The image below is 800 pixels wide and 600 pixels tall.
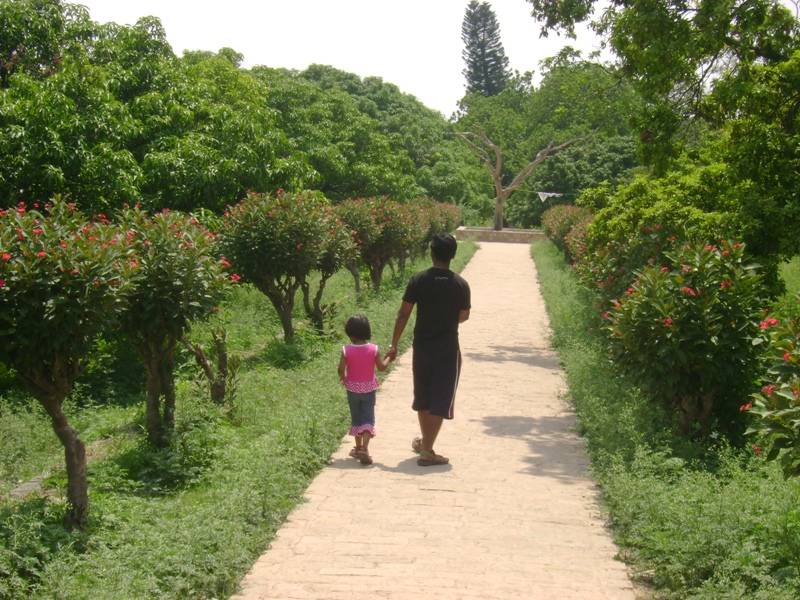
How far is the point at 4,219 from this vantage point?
18.9 feet

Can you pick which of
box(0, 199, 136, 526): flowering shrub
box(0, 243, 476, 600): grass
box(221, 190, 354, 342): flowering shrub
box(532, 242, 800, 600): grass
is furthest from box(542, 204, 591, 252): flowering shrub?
box(0, 199, 136, 526): flowering shrub

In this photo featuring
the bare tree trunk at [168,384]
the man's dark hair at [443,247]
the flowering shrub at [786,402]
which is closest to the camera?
the flowering shrub at [786,402]

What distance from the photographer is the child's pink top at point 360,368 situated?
23.4 feet

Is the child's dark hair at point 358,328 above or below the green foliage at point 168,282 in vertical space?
below

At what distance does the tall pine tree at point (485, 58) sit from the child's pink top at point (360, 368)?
59.4m

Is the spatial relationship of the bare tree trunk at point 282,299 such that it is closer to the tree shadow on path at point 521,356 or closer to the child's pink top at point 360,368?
the tree shadow on path at point 521,356

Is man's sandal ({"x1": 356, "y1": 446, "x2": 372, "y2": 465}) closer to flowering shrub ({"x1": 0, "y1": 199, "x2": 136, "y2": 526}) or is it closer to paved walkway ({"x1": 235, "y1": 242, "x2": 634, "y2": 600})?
paved walkway ({"x1": 235, "y1": 242, "x2": 634, "y2": 600})

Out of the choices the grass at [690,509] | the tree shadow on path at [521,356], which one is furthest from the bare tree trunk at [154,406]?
the tree shadow on path at [521,356]

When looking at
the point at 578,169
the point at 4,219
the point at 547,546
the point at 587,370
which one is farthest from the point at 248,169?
the point at 578,169

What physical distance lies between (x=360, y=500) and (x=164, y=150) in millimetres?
9827

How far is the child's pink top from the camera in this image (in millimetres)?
7125

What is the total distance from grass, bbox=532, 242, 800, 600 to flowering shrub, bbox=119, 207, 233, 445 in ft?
11.4

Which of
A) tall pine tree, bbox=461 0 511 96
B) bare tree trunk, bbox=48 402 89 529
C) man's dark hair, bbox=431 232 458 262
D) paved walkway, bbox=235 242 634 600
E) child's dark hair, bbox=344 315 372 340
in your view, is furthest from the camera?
tall pine tree, bbox=461 0 511 96

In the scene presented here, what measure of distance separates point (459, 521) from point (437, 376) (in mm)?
1437
